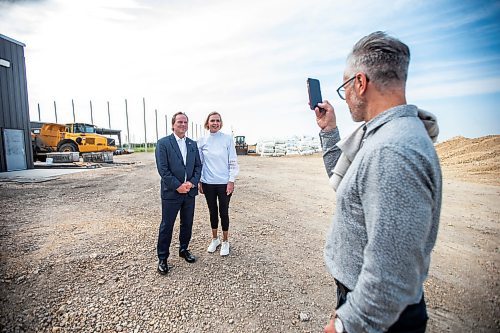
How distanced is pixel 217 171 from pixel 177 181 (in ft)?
2.14

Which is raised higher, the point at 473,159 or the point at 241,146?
the point at 241,146

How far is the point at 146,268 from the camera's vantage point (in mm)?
3457

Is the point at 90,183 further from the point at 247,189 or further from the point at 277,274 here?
the point at 277,274

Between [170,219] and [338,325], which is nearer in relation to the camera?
[338,325]

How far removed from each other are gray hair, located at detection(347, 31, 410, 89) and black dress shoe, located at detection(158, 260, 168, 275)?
3.19 meters

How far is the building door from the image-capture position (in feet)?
42.9

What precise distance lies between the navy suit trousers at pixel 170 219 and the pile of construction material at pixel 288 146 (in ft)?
80.1

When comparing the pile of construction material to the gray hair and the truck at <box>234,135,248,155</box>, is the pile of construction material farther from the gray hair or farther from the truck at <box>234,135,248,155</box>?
the gray hair

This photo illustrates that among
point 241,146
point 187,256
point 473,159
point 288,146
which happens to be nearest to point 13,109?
point 187,256

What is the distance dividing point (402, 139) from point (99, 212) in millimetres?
6402

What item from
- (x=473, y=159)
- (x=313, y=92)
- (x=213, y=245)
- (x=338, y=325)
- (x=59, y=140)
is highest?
(x=59, y=140)

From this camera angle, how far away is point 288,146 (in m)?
29.1

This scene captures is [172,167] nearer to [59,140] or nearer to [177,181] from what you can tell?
[177,181]

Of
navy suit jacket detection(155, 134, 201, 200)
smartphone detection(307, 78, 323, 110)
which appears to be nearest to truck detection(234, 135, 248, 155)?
navy suit jacket detection(155, 134, 201, 200)
